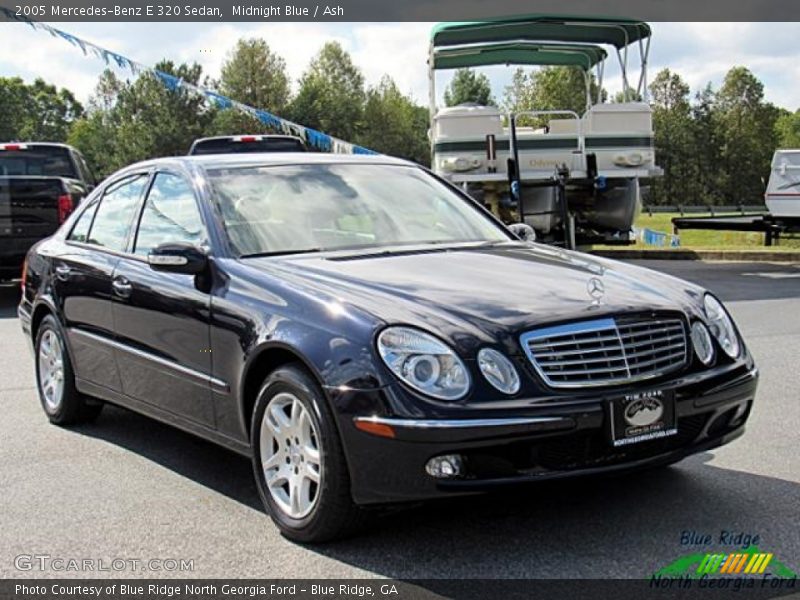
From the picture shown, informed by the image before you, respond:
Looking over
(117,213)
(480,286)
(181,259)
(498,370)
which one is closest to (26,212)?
(117,213)

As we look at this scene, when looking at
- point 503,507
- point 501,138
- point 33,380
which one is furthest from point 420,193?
point 501,138

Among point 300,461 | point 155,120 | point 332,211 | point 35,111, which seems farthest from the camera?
point 35,111

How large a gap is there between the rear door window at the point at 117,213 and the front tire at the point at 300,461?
1.85m

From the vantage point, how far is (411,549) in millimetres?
3920

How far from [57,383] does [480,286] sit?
317cm

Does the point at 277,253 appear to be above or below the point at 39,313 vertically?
above

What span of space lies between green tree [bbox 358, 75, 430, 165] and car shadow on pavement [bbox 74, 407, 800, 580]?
231ft

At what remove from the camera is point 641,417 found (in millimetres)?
3799

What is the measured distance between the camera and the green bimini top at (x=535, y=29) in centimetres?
1555

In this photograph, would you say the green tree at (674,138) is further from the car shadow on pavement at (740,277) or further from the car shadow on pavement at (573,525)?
the car shadow on pavement at (573,525)

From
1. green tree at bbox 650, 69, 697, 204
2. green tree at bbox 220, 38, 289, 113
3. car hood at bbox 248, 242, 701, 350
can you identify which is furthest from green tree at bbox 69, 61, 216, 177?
car hood at bbox 248, 242, 701, 350

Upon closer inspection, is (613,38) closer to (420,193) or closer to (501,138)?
(501,138)

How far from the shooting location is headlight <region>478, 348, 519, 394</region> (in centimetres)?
365

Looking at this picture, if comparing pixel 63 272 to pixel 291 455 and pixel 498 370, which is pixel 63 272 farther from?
pixel 498 370
